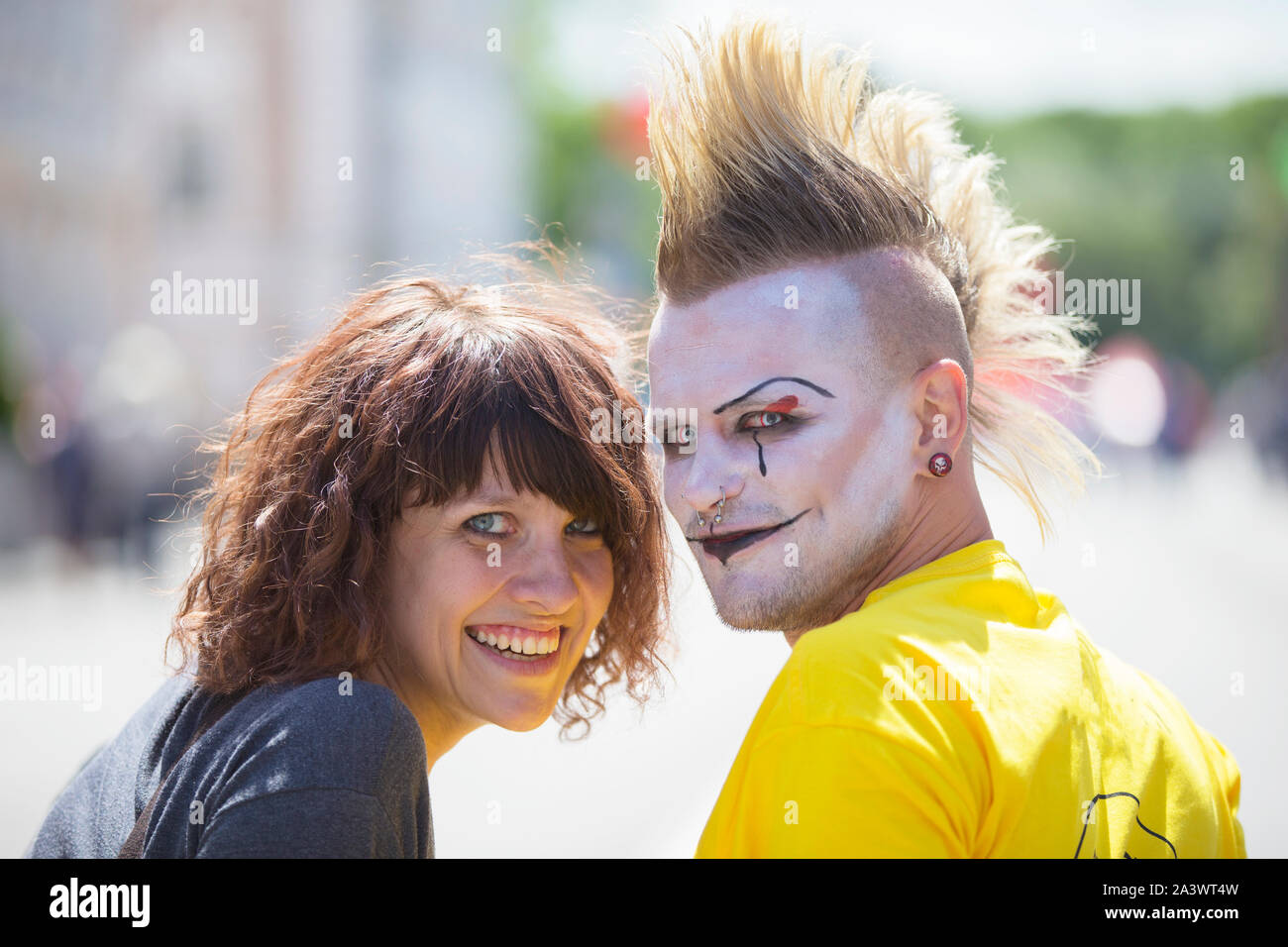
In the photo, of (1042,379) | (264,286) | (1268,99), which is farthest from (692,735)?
(1268,99)

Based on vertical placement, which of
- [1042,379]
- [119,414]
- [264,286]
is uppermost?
[264,286]

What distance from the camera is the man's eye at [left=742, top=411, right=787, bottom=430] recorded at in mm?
2336

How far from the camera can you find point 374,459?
2520mm

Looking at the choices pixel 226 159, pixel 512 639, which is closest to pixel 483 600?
pixel 512 639

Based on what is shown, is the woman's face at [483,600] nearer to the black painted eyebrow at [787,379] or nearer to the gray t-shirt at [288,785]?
the gray t-shirt at [288,785]

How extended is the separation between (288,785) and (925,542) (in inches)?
50.9

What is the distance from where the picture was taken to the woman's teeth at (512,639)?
2.60m

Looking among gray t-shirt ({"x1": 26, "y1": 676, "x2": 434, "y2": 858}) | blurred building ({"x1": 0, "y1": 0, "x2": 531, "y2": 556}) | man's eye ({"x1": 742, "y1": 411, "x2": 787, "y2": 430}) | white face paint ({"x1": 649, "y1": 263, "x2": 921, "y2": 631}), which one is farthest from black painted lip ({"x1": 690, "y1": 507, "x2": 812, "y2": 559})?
blurred building ({"x1": 0, "y1": 0, "x2": 531, "y2": 556})

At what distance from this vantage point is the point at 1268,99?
53.7 metres

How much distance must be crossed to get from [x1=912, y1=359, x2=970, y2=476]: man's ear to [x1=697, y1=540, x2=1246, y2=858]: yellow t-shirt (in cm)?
31

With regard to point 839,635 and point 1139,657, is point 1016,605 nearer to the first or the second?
point 839,635

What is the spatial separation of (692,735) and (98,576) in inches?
343

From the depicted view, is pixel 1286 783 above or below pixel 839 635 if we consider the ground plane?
below

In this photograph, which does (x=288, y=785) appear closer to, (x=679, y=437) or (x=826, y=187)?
(x=679, y=437)
